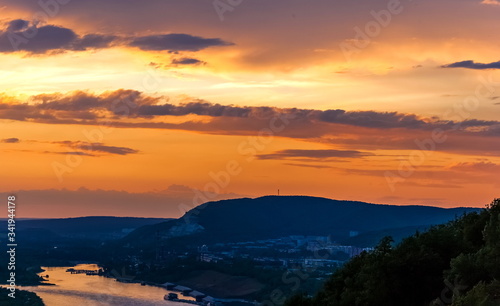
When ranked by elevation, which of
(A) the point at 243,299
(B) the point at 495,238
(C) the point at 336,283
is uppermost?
(B) the point at 495,238

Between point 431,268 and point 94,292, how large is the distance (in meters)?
89.1

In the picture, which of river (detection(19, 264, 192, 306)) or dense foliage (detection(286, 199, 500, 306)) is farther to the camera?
river (detection(19, 264, 192, 306))

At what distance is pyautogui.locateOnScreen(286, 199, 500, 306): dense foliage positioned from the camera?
97.0ft

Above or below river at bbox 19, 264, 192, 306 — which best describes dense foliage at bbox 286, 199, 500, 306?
above

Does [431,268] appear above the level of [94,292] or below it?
above

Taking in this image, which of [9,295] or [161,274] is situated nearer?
[9,295]

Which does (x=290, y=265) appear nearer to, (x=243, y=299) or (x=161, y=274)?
(x=161, y=274)

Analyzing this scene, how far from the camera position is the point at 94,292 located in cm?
11662

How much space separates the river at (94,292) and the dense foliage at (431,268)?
2666 inches

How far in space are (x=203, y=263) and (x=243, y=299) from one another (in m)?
39.4

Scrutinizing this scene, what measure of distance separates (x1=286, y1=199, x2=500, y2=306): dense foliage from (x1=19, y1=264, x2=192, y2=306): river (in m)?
67.7

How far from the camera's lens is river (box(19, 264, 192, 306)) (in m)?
Result: 104

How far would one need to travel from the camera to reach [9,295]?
322 ft

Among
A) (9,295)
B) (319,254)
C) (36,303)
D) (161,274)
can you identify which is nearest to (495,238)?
(36,303)
